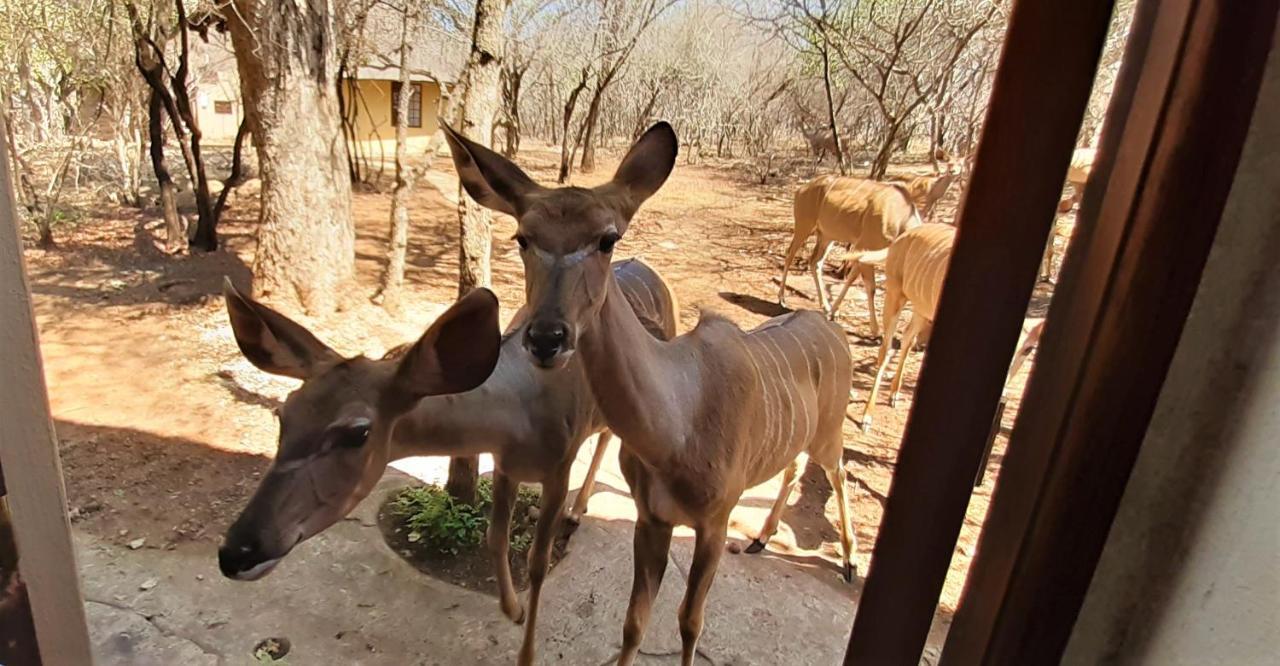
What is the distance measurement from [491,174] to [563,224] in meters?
0.24

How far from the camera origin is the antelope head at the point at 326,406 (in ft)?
4.58

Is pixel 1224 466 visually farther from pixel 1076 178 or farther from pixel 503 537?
pixel 503 537

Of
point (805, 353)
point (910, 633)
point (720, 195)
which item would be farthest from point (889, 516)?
point (720, 195)

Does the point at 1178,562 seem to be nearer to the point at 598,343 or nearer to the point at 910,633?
the point at 910,633

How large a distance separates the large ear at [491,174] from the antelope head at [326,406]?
0.34m

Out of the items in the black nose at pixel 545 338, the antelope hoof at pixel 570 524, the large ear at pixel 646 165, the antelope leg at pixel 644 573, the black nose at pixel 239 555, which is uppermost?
the large ear at pixel 646 165

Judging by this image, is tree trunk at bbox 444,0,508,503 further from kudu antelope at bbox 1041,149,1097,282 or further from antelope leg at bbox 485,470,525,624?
kudu antelope at bbox 1041,149,1097,282

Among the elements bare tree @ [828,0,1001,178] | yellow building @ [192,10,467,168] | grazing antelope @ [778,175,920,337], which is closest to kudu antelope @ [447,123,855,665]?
grazing antelope @ [778,175,920,337]

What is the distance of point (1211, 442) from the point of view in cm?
42

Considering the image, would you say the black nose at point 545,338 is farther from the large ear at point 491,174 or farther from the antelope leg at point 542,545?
the antelope leg at point 542,545

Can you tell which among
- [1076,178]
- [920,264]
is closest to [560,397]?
[1076,178]

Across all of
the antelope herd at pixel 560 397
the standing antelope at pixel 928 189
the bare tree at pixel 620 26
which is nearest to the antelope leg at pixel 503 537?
the antelope herd at pixel 560 397

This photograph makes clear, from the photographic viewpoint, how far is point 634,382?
162cm

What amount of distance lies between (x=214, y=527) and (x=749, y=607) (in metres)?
1.94
